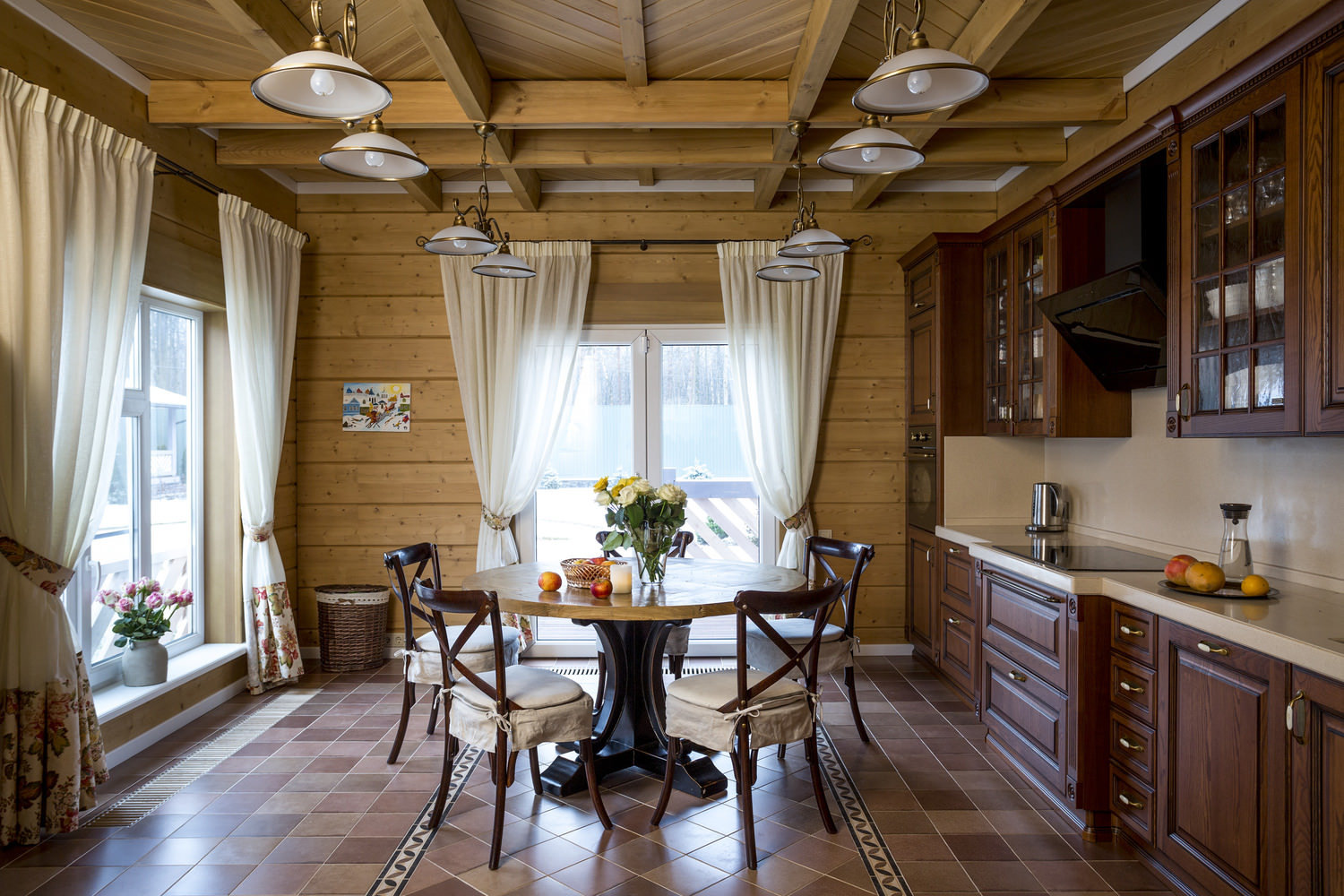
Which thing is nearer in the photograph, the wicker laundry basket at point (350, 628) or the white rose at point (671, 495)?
the white rose at point (671, 495)

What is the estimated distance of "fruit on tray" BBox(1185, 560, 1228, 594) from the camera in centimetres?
233

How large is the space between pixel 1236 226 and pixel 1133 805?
1.80m

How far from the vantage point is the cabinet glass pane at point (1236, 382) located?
7.82ft

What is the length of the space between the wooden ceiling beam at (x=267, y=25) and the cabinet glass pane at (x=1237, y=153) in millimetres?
2999

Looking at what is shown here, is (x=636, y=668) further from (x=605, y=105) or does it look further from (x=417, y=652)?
(x=605, y=105)

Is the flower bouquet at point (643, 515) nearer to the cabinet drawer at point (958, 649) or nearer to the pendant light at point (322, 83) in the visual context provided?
the pendant light at point (322, 83)

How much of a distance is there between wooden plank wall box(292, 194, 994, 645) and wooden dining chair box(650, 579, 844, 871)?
224 cm

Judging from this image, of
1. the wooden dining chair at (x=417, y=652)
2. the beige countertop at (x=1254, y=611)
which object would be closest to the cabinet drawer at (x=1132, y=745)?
the beige countertop at (x=1254, y=611)

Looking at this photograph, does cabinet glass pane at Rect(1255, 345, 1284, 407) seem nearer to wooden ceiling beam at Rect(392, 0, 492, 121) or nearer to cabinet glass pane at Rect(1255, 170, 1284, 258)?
cabinet glass pane at Rect(1255, 170, 1284, 258)

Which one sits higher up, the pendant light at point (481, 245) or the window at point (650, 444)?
the pendant light at point (481, 245)

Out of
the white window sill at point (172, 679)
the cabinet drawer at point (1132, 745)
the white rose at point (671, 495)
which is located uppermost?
the white rose at point (671, 495)

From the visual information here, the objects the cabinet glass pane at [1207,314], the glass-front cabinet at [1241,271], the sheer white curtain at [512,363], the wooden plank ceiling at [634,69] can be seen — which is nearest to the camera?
the glass-front cabinet at [1241,271]

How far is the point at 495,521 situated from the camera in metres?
4.71

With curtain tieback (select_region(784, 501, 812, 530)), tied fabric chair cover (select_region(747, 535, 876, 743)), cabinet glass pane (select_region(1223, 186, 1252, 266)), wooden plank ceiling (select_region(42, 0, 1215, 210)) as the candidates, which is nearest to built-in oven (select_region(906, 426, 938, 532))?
curtain tieback (select_region(784, 501, 812, 530))
